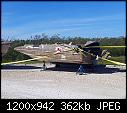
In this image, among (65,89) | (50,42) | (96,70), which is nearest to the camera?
(65,89)

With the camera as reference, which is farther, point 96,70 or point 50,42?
point 50,42

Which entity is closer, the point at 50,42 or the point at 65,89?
the point at 65,89

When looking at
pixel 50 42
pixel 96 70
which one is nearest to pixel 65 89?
pixel 96 70

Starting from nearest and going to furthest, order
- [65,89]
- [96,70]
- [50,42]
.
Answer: [65,89], [96,70], [50,42]

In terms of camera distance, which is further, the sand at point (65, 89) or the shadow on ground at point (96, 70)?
the shadow on ground at point (96, 70)

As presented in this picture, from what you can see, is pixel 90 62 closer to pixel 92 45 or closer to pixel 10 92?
pixel 92 45

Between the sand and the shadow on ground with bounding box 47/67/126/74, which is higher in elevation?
the shadow on ground with bounding box 47/67/126/74

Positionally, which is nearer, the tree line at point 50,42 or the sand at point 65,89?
the sand at point 65,89

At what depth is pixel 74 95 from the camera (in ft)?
42.3

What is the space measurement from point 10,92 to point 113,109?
5.88 m

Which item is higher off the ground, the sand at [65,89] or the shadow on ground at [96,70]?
the shadow on ground at [96,70]

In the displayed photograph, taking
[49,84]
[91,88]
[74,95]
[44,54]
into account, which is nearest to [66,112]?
[74,95]

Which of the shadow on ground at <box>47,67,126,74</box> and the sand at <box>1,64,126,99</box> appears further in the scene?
the shadow on ground at <box>47,67,126,74</box>

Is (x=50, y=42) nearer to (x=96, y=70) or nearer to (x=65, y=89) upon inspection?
(x=96, y=70)
